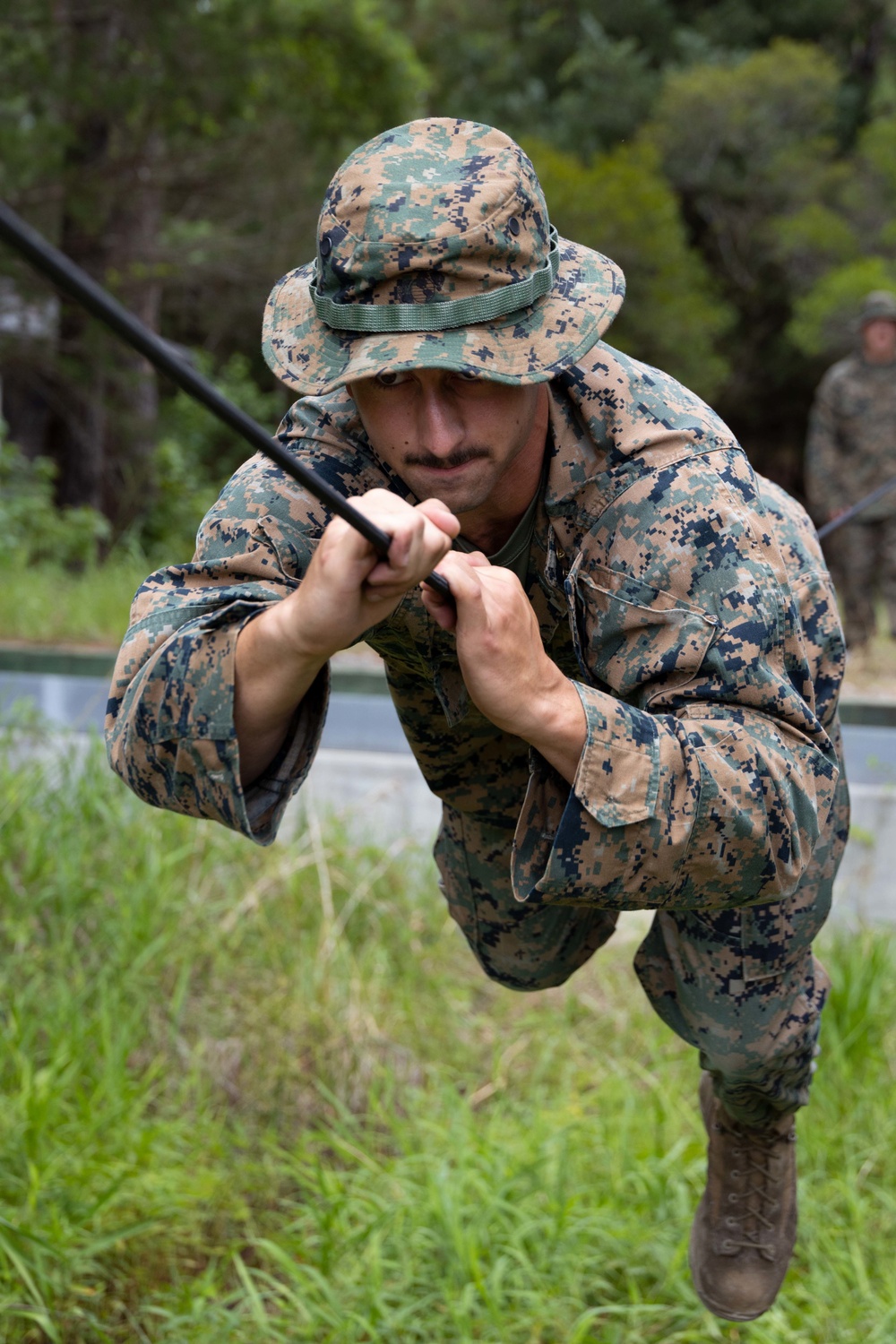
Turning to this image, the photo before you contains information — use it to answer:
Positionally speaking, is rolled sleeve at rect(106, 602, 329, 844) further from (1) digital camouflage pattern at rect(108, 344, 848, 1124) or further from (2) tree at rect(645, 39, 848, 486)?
(2) tree at rect(645, 39, 848, 486)

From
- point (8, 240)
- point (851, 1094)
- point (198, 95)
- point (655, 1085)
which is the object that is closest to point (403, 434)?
point (8, 240)

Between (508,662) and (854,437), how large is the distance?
7807 mm

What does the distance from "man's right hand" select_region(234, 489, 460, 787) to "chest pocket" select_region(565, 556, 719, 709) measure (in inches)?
15.3

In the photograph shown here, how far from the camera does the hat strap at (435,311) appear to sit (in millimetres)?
1904

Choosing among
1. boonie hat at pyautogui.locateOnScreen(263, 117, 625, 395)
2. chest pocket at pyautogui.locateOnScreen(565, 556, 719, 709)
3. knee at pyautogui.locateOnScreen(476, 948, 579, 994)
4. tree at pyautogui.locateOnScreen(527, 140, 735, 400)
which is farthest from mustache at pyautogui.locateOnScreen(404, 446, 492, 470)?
tree at pyautogui.locateOnScreen(527, 140, 735, 400)

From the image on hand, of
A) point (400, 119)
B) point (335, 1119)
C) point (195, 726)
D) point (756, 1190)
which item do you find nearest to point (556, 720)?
point (195, 726)

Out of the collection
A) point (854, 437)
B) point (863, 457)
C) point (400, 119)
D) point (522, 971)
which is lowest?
point (863, 457)

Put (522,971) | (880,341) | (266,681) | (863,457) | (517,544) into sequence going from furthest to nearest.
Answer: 1. (863,457)
2. (880,341)
3. (522,971)
4. (517,544)
5. (266,681)

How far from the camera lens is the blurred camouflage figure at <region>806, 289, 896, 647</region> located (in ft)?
29.0

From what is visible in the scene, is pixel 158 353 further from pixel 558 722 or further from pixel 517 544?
pixel 517 544

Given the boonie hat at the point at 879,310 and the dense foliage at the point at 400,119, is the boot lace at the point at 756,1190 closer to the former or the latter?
the boonie hat at the point at 879,310

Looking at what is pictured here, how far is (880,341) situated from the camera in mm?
8852

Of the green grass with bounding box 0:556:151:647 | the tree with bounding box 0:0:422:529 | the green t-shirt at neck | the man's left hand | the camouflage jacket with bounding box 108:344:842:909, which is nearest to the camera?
the man's left hand

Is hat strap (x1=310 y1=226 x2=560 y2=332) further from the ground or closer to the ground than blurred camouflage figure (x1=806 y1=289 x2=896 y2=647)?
further from the ground
